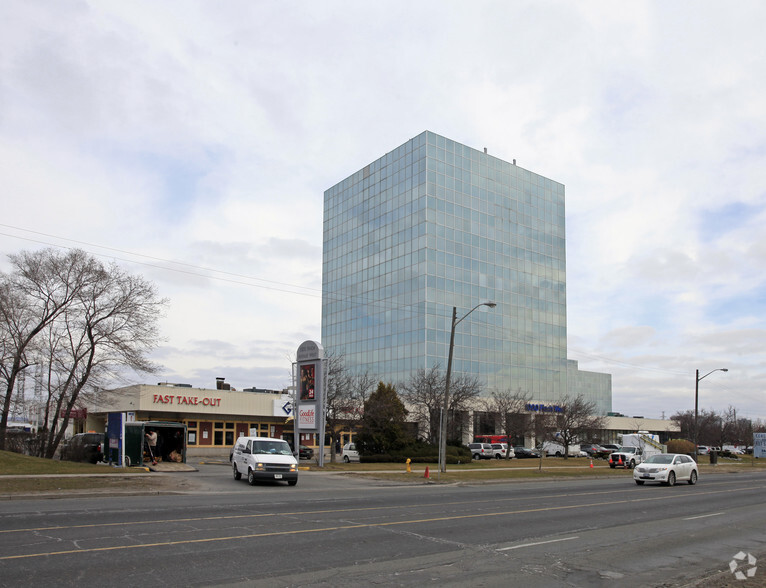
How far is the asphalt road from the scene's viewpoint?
8797mm

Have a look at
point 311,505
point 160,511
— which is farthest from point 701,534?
point 160,511

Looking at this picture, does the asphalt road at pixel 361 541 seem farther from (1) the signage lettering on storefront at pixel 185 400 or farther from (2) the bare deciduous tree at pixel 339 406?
(1) the signage lettering on storefront at pixel 185 400

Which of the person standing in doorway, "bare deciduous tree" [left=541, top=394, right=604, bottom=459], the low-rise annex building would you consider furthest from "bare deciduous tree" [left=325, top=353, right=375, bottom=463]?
"bare deciduous tree" [left=541, top=394, right=604, bottom=459]

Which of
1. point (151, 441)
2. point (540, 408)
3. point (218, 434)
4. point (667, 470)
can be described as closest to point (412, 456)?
point (667, 470)

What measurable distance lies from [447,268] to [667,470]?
163 ft

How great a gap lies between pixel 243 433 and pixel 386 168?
40.8m

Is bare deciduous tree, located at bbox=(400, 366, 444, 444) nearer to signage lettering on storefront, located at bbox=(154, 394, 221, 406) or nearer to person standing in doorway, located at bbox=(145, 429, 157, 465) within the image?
signage lettering on storefront, located at bbox=(154, 394, 221, 406)

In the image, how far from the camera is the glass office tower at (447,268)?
7744 cm

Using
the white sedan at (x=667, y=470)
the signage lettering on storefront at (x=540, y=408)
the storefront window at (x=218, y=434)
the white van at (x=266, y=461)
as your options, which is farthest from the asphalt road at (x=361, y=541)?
the signage lettering on storefront at (x=540, y=408)

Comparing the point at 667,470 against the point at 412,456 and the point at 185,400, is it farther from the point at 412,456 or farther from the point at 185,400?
the point at 185,400

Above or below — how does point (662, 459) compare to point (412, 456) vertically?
above

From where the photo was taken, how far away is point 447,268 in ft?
257

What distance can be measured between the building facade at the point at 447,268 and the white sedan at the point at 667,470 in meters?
41.6

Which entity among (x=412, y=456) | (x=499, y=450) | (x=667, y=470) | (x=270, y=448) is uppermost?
(x=270, y=448)
